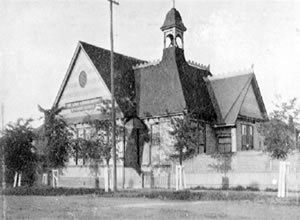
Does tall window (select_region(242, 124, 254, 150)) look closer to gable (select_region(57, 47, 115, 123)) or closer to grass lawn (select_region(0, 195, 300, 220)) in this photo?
gable (select_region(57, 47, 115, 123))

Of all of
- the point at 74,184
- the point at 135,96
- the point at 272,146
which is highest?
the point at 135,96

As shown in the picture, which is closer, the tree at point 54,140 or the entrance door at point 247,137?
the tree at point 54,140

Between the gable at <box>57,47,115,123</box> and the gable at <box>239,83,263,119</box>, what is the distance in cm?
1085

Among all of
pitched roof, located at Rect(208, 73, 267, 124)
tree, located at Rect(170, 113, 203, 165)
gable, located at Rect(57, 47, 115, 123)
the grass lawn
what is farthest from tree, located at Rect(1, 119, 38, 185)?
the grass lawn

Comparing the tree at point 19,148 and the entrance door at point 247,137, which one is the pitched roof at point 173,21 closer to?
the entrance door at point 247,137

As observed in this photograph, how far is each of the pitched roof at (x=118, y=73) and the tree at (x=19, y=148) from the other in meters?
6.26

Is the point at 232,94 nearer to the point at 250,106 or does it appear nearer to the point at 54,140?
the point at 250,106

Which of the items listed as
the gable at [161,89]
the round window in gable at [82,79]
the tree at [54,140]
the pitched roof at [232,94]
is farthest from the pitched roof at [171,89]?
the tree at [54,140]

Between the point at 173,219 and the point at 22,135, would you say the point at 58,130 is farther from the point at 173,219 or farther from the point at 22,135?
the point at 173,219

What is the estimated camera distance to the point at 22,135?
34.9 m

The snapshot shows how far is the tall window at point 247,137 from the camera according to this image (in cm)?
3594

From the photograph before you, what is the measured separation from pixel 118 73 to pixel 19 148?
9990 millimetres

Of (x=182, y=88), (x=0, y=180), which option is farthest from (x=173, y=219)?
(x=0, y=180)

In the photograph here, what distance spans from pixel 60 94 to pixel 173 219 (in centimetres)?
2879
